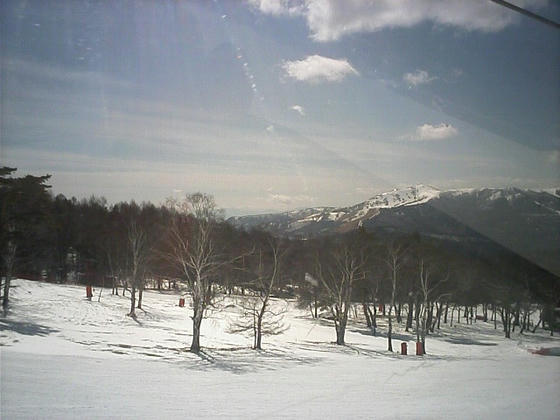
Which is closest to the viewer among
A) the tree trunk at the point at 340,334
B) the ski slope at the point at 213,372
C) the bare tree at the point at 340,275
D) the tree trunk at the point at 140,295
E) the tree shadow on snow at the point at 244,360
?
the ski slope at the point at 213,372

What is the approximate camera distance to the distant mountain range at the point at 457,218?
598cm

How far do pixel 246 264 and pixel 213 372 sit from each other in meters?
3.45

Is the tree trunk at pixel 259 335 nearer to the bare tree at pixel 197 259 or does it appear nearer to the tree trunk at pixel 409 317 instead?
the bare tree at pixel 197 259

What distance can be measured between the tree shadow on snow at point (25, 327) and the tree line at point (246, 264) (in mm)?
548

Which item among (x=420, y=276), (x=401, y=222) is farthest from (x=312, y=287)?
(x=401, y=222)

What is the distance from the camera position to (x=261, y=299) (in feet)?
32.8

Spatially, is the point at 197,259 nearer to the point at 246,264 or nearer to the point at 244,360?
the point at 246,264

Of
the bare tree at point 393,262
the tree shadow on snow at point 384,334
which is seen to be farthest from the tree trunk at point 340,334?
the tree shadow on snow at point 384,334

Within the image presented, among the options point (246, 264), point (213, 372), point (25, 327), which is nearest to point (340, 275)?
point (246, 264)

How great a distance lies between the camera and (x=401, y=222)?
8156 mm

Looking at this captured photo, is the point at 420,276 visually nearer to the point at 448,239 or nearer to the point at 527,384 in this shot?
the point at 448,239

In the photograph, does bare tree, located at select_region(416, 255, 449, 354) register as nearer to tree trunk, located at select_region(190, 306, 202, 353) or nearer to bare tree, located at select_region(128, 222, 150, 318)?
tree trunk, located at select_region(190, 306, 202, 353)

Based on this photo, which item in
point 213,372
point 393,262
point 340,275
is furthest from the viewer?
point 340,275

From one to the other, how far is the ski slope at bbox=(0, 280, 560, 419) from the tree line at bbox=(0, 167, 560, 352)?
1.54 feet
